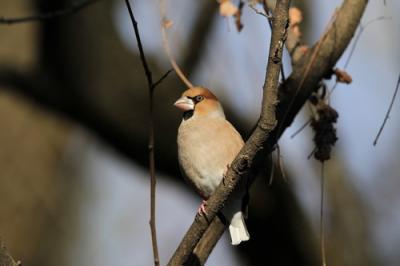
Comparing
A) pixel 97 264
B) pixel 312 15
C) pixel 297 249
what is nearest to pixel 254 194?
pixel 297 249

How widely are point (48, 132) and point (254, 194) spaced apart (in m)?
2.87

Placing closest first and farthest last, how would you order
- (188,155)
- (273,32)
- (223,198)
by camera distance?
(273,32) → (223,198) → (188,155)

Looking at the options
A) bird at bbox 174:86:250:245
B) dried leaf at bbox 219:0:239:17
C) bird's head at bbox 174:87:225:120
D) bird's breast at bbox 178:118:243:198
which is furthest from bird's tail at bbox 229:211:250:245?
dried leaf at bbox 219:0:239:17

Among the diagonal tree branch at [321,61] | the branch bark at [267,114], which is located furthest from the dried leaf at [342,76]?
the branch bark at [267,114]

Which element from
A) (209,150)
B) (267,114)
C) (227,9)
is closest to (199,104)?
(209,150)

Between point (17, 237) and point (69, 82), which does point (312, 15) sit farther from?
point (17, 237)

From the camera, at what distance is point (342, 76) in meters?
3.75

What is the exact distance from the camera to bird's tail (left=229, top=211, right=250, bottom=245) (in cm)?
383

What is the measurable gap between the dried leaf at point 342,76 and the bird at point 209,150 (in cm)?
57

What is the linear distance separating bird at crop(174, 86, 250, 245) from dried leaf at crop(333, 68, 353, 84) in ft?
1.88

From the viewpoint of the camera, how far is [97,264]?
30.1 ft

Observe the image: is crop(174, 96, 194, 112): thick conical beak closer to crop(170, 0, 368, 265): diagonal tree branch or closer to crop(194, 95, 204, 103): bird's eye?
crop(194, 95, 204, 103): bird's eye

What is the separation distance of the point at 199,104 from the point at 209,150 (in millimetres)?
395

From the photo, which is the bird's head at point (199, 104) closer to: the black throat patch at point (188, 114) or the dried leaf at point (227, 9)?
the black throat patch at point (188, 114)
